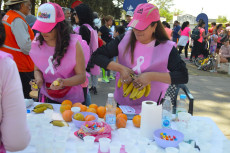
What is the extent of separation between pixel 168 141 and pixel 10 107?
1076 millimetres

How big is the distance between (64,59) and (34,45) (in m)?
0.39

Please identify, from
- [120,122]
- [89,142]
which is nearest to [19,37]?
[120,122]

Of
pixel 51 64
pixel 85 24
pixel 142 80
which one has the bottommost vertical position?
pixel 142 80

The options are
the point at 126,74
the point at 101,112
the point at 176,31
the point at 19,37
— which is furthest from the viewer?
the point at 176,31

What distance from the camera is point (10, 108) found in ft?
3.37

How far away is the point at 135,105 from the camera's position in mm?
2467

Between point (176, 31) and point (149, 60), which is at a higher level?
point (176, 31)

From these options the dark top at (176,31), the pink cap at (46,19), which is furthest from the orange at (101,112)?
the dark top at (176,31)

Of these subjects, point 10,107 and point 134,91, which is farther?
point 134,91

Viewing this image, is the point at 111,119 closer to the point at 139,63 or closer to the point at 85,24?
the point at 139,63

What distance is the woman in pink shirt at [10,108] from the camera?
3.35 ft

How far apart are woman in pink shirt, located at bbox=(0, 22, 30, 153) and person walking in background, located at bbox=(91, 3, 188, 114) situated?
1.30 metres

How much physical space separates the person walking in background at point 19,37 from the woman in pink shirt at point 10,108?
2428 millimetres

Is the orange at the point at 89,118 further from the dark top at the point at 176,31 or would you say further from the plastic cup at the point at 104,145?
the dark top at the point at 176,31
